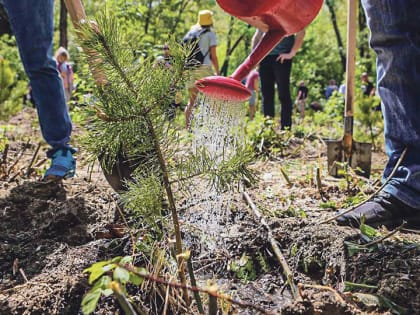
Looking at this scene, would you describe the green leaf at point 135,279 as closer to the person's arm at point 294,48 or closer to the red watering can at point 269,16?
the red watering can at point 269,16

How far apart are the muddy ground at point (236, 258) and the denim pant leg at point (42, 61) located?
17.7 inches

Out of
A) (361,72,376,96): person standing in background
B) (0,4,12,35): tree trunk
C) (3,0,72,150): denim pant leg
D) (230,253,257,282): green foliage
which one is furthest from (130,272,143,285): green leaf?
(0,4,12,35): tree trunk

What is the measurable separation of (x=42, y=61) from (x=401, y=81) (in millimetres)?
1734

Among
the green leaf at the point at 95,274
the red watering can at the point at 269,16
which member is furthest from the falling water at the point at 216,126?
the green leaf at the point at 95,274

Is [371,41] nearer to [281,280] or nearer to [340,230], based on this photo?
[340,230]

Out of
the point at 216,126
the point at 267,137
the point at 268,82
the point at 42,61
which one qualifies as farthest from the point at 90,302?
the point at 268,82

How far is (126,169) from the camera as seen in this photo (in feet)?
4.99

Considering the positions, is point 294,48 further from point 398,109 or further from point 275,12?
point 275,12

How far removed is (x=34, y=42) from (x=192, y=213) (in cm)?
133

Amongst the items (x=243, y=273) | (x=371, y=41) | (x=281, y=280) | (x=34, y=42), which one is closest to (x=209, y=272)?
(x=243, y=273)

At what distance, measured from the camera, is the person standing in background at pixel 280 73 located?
171 inches

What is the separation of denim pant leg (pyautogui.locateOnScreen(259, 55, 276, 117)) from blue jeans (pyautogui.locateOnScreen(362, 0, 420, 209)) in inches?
105

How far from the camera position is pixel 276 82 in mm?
4570

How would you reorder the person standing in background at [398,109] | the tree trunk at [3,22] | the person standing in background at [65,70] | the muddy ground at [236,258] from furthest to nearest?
the tree trunk at [3,22], the person standing in background at [65,70], the person standing in background at [398,109], the muddy ground at [236,258]
